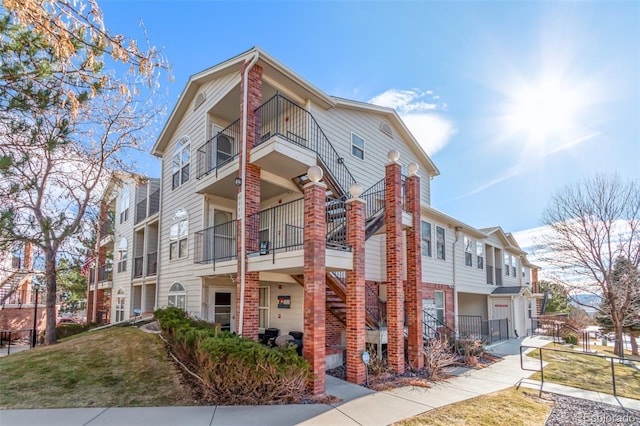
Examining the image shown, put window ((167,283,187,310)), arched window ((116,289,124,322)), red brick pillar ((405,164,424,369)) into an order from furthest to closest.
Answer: arched window ((116,289,124,322)), window ((167,283,187,310)), red brick pillar ((405,164,424,369))

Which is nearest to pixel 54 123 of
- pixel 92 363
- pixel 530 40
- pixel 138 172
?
pixel 92 363

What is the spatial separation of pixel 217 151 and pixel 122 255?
1257 cm

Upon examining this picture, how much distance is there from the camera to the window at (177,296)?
42.9 feet

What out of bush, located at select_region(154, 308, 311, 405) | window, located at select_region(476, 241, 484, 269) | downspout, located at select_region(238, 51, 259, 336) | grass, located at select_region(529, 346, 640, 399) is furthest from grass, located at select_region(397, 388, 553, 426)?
window, located at select_region(476, 241, 484, 269)

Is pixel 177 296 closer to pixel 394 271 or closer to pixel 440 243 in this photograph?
pixel 394 271

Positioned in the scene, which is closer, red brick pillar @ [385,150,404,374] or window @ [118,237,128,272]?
red brick pillar @ [385,150,404,374]

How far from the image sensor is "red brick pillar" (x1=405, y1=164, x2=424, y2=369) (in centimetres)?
995

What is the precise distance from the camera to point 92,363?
29.2 ft

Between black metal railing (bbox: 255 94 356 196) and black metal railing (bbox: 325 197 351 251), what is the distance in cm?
54

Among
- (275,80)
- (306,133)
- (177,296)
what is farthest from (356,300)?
(177,296)

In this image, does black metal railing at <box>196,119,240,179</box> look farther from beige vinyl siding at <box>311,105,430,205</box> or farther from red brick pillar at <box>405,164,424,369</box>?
red brick pillar at <box>405,164,424,369</box>

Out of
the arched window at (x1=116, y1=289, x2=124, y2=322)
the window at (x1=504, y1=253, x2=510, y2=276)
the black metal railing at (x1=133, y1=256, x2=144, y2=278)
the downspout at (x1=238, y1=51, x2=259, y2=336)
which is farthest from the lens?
Result: the window at (x1=504, y1=253, x2=510, y2=276)

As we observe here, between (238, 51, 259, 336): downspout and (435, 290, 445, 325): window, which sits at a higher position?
(238, 51, 259, 336): downspout

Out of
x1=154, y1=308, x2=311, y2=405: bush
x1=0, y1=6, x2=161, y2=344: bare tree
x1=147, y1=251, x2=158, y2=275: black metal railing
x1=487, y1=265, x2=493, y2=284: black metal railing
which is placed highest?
x1=0, y1=6, x2=161, y2=344: bare tree
